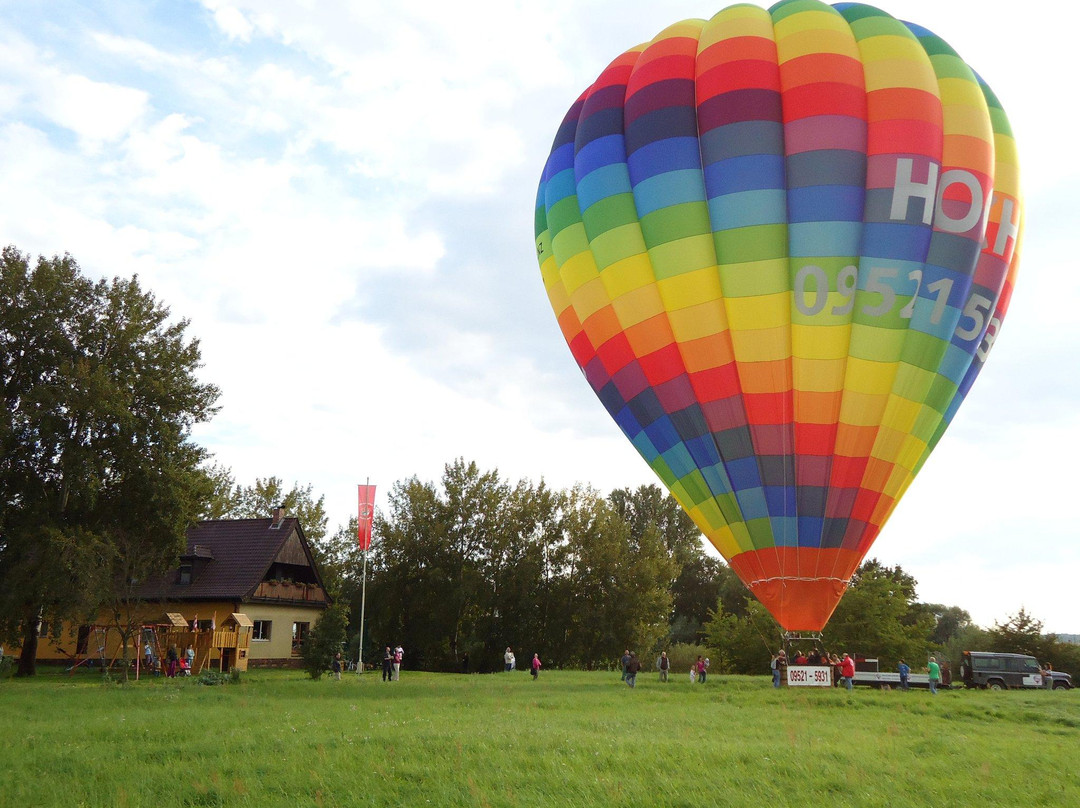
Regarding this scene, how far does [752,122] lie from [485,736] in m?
11.5

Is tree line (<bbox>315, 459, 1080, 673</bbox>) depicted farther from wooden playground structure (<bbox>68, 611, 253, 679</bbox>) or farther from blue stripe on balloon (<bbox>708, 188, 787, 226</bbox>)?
blue stripe on balloon (<bbox>708, 188, 787, 226</bbox>)

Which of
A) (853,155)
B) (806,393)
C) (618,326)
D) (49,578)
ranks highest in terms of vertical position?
(853,155)

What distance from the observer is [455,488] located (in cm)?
4869

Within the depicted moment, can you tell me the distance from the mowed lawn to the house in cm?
1661

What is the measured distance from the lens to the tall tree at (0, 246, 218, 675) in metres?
24.3

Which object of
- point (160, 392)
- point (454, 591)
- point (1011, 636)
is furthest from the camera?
point (454, 591)

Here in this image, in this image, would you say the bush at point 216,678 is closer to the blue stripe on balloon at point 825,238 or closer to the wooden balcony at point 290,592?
the wooden balcony at point 290,592

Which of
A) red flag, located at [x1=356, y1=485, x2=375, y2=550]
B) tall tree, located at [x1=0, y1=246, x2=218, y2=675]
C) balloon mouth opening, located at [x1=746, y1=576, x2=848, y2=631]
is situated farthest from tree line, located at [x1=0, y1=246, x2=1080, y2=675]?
balloon mouth opening, located at [x1=746, y1=576, x2=848, y2=631]

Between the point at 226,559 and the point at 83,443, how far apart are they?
1082cm

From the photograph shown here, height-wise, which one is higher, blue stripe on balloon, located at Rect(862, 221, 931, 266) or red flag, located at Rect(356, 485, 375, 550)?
blue stripe on balloon, located at Rect(862, 221, 931, 266)

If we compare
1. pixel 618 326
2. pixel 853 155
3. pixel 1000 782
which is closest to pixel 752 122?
pixel 853 155

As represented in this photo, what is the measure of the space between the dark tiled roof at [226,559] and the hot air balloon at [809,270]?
23769mm

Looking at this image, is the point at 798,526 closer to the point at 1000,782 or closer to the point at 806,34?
the point at 1000,782

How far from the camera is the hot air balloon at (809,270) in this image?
15148 millimetres
